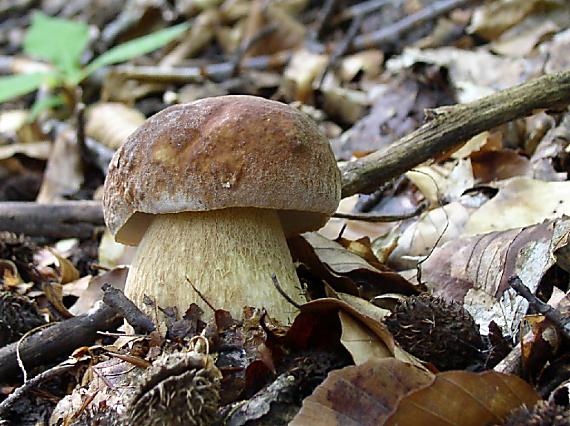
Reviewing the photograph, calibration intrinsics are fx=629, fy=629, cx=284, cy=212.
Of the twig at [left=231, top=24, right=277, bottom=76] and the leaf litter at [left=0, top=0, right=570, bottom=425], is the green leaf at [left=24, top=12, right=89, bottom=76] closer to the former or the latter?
the leaf litter at [left=0, top=0, right=570, bottom=425]

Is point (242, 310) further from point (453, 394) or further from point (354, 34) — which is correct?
point (354, 34)

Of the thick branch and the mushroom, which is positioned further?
the thick branch

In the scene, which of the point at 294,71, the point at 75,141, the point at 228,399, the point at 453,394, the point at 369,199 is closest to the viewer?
the point at 453,394

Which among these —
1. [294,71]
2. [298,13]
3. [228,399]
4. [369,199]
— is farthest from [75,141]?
[228,399]

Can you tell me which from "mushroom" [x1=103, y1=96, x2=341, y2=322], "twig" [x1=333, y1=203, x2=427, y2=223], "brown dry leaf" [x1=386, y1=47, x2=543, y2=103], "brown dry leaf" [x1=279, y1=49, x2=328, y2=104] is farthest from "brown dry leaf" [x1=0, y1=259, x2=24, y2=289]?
"brown dry leaf" [x1=279, y1=49, x2=328, y2=104]

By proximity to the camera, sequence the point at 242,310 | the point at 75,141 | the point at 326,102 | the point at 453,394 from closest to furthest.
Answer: the point at 453,394 < the point at 242,310 < the point at 75,141 < the point at 326,102

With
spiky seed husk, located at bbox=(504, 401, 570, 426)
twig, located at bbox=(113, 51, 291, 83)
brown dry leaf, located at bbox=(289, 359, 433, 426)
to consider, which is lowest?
twig, located at bbox=(113, 51, 291, 83)
